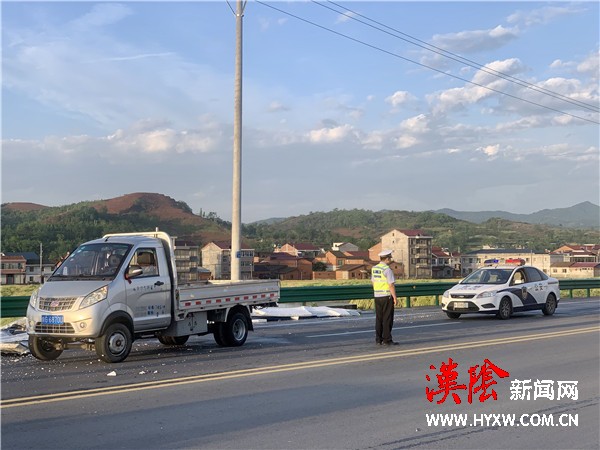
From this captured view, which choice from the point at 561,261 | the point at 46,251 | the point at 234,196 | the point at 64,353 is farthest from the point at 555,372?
the point at 561,261

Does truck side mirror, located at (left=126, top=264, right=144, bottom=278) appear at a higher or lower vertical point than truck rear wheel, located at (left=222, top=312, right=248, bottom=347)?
higher

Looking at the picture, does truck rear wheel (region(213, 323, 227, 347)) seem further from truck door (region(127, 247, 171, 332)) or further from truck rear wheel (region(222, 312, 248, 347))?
truck door (region(127, 247, 171, 332))

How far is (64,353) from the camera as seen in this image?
1289 centimetres

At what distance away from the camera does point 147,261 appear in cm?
1239

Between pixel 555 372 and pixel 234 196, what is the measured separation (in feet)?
39.6

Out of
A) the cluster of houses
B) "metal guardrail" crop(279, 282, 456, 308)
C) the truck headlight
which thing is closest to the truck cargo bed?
the truck headlight

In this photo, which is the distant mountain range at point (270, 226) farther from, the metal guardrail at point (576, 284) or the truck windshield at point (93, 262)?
the metal guardrail at point (576, 284)

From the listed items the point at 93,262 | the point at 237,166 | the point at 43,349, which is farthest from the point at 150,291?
the point at 237,166

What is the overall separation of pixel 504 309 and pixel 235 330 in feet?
29.6

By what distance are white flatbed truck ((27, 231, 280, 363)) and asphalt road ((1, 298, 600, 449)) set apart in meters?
0.37

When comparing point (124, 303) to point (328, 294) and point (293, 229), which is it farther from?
point (293, 229)

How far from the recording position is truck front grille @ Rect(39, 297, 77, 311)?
439 inches

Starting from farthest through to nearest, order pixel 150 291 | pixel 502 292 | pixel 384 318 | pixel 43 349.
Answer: pixel 502 292 < pixel 384 318 < pixel 150 291 < pixel 43 349

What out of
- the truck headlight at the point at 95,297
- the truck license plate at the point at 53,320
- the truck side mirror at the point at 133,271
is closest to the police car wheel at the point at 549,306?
the truck side mirror at the point at 133,271
